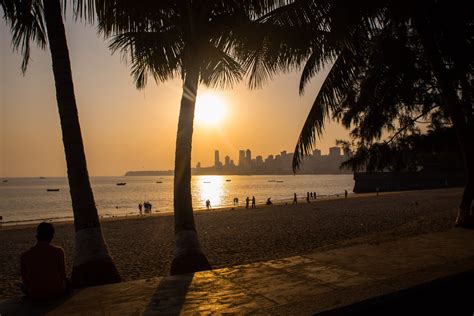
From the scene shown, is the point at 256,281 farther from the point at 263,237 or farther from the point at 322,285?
the point at 263,237

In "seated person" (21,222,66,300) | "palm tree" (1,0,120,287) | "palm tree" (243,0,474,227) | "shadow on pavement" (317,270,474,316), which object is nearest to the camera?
"shadow on pavement" (317,270,474,316)

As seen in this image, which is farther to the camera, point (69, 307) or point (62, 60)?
point (62, 60)

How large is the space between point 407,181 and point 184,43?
224ft

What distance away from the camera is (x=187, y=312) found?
4246 millimetres

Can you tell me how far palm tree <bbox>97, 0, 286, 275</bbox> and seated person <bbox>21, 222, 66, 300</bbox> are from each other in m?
2.25

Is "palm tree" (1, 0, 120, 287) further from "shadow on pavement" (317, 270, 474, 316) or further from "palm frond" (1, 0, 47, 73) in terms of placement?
"shadow on pavement" (317, 270, 474, 316)

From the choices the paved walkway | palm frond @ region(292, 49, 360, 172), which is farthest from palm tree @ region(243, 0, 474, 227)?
the paved walkway

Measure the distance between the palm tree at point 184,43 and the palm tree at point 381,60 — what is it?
90 cm

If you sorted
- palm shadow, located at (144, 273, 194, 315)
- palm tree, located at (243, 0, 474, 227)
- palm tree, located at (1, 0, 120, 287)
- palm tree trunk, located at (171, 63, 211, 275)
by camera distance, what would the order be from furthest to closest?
palm tree, located at (243, 0, 474, 227), palm tree trunk, located at (171, 63, 211, 275), palm tree, located at (1, 0, 120, 287), palm shadow, located at (144, 273, 194, 315)

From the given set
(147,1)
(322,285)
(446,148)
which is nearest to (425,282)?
(322,285)

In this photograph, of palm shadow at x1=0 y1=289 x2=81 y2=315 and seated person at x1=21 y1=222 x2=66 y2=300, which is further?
seated person at x1=21 y1=222 x2=66 y2=300

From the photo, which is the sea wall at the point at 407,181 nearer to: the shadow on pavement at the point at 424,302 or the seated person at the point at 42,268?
the shadow on pavement at the point at 424,302

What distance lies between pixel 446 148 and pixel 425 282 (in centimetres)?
854

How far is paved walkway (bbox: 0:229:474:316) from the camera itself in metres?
4.34
